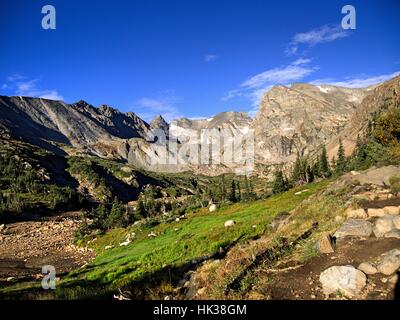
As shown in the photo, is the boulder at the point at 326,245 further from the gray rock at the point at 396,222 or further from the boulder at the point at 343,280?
the gray rock at the point at 396,222

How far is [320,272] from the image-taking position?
1394 cm

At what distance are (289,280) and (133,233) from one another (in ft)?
146

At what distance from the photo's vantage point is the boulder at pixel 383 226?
52.7ft

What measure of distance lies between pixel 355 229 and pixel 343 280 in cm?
498

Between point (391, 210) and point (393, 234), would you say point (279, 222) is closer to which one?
point (391, 210)

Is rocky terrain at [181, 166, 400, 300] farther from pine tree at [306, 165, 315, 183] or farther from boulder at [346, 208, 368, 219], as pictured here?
pine tree at [306, 165, 315, 183]

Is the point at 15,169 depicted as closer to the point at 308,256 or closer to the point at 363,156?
the point at 363,156

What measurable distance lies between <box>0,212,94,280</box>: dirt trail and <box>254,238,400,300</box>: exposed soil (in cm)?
3251

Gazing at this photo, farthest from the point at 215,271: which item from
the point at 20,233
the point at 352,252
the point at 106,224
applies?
the point at 20,233

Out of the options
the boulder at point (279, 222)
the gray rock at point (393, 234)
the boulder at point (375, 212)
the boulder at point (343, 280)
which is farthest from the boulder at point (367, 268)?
the boulder at point (279, 222)

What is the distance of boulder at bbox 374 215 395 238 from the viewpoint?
16078 millimetres

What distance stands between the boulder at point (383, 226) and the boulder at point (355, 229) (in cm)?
35

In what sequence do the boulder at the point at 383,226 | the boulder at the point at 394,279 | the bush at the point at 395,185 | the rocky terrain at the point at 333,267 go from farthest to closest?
the bush at the point at 395,185
the boulder at the point at 383,226
the rocky terrain at the point at 333,267
the boulder at the point at 394,279
